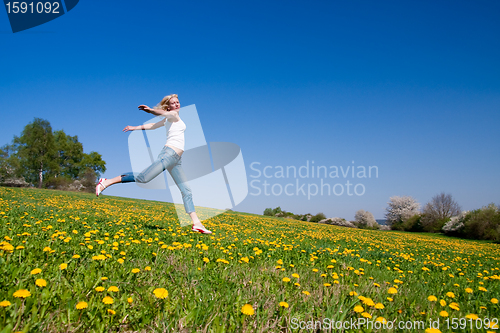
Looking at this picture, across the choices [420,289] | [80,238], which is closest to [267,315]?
[420,289]

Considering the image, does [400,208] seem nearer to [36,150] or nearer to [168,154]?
[168,154]

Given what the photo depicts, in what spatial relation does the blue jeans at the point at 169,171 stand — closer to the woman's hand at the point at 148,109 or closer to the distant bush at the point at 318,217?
the woman's hand at the point at 148,109

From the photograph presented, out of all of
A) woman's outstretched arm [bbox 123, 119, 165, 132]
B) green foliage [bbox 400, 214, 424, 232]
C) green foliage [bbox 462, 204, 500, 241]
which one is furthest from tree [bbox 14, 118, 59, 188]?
green foliage [bbox 462, 204, 500, 241]

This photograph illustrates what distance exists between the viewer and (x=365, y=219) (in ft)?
192

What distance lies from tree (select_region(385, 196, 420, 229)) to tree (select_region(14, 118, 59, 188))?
75392 mm

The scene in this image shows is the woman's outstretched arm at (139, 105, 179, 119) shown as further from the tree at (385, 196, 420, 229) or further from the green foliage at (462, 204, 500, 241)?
the tree at (385, 196, 420, 229)

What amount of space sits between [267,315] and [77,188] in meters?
64.4

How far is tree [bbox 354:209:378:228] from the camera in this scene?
56594mm

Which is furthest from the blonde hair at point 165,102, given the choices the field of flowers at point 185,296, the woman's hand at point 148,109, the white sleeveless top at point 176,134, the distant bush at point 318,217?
the distant bush at point 318,217

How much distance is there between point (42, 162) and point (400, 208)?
7995 centimetres

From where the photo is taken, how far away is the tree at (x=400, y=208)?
63.2 metres

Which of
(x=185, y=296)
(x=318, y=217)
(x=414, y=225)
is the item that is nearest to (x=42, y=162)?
(x=318, y=217)

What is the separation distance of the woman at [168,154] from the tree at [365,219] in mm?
56787

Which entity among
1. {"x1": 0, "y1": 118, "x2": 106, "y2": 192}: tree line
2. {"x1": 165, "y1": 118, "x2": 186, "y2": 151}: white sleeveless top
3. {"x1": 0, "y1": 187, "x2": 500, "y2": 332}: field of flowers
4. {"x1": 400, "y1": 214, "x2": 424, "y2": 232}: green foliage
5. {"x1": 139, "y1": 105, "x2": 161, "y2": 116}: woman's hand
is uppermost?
{"x1": 0, "y1": 118, "x2": 106, "y2": 192}: tree line
